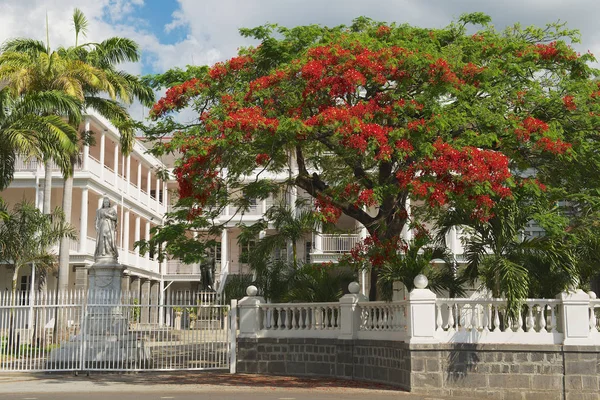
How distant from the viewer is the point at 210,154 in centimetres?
1335

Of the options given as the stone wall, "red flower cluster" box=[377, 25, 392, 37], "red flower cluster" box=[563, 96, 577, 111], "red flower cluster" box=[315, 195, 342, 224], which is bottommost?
the stone wall

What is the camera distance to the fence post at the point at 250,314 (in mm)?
16297

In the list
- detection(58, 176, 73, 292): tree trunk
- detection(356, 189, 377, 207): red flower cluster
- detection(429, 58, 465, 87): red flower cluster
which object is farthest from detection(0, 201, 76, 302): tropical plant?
detection(429, 58, 465, 87): red flower cluster

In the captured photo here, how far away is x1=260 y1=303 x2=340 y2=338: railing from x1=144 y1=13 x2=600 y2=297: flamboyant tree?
2028mm

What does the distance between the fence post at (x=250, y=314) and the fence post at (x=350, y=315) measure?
2.15 meters

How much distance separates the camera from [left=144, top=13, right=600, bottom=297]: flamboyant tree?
12594 millimetres

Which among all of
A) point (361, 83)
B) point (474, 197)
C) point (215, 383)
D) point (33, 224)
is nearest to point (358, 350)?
point (215, 383)

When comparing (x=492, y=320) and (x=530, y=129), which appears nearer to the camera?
(x=530, y=129)

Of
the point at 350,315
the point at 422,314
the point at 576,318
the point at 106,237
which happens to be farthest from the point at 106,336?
the point at 576,318

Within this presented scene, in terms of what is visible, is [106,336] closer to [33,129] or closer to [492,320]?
[33,129]

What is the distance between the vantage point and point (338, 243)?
28.2m

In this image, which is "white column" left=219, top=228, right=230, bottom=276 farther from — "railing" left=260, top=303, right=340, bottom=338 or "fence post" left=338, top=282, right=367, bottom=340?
"fence post" left=338, top=282, right=367, bottom=340

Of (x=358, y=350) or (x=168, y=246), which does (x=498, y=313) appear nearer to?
(x=358, y=350)

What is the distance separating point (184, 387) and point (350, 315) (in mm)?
3454
